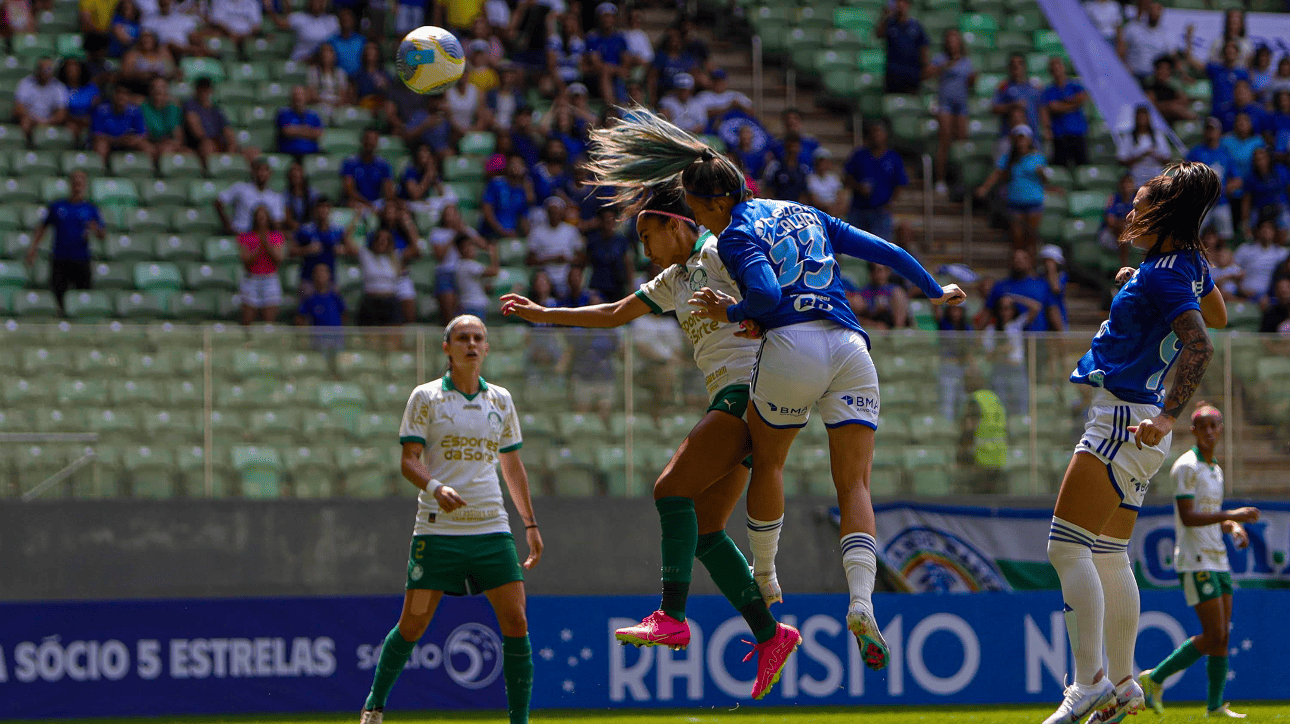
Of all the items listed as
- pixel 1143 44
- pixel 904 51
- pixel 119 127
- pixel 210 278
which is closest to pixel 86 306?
pixel 210 278

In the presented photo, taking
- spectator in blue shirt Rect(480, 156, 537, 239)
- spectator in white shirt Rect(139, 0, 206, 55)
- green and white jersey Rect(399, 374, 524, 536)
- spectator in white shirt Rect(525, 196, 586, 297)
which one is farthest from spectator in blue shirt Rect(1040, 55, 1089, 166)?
green and white jersey Rect(399, 374, 524, 536)

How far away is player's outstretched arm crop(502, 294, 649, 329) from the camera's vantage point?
22.8 ft

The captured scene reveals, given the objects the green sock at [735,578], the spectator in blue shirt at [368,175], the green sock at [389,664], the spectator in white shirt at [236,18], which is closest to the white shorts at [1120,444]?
the green sock at [735,578]

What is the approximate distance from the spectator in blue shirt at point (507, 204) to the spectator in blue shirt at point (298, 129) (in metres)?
1.87

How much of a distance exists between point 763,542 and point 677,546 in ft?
1.41

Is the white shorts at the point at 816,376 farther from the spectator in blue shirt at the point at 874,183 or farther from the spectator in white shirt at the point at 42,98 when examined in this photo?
the spectator in white shirt at the point at 42,98

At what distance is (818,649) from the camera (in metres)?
10.5

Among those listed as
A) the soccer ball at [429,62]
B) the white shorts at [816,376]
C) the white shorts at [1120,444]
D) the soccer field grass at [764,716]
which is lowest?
the soccer field grass at [764,716]

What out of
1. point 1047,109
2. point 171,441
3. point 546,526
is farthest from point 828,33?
point 171,441

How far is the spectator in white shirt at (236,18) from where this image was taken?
15.5 m

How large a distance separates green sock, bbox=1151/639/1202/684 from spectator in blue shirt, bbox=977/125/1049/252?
6.37 meters

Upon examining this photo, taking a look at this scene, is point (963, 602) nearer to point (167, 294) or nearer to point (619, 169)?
point (619, 169)

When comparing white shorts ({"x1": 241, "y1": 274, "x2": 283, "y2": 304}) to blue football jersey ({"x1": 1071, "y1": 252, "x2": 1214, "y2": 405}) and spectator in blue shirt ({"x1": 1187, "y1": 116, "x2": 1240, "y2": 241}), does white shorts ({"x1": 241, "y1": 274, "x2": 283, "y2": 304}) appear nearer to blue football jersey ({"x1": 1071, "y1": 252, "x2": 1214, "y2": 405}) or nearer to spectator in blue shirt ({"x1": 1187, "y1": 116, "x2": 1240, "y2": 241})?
blue football jersey ({"x1": 1071, "y1": 252, "x2": 1214, "y2": 405})

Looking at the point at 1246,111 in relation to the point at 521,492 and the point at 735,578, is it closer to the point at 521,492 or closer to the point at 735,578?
the point at 521,492
